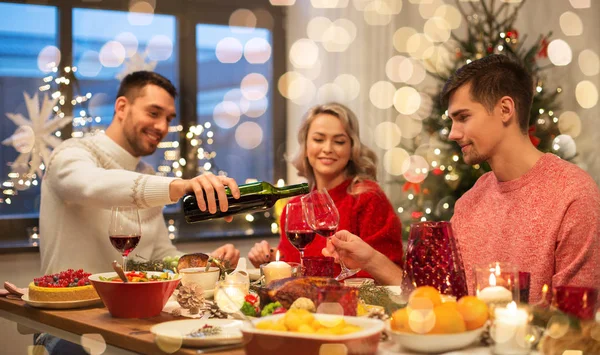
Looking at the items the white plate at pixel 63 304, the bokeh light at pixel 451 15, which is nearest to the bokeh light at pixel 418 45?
the bokeh light at pixel 451 15

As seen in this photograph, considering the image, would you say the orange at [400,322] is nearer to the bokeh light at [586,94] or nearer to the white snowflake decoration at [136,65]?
the bokeh light at [586,94]

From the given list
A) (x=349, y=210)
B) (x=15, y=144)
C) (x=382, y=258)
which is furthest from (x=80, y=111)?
(x=382, y=258)

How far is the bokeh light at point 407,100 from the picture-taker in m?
4.66

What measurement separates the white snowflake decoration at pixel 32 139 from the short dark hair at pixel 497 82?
8.16 feet

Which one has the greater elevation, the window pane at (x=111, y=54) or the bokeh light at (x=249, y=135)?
the window pane at (x=111, y=54)

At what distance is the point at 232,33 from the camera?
4.78 m

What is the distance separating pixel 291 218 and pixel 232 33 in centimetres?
317

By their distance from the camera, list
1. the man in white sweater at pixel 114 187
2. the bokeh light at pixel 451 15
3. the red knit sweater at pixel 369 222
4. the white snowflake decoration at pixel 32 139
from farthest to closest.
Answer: the bokeh light at pixel 451 15
the white snowflake decoration at pixel 32 139
the red knit sweater at pixel 369 222
the man in white sweater at pixel 114 187

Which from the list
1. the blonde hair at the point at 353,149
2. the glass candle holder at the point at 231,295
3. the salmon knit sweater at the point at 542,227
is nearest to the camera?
the glass candle holder at the point at 231,295

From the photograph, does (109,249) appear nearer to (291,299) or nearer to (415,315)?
(291,299)

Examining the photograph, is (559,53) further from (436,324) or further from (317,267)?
(436,324)

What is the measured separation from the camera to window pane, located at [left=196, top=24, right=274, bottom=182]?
463cm

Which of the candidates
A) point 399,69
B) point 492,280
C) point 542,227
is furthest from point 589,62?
point 492,280

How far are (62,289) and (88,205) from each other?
0.71m
